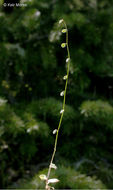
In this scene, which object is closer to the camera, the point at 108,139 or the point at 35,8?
the point at 35,8

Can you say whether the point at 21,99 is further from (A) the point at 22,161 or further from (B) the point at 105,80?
(B) the point at 105,80

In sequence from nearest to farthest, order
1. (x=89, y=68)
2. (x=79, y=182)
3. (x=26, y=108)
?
1. (x=79, y=182)
2. (x=26, y=108)
3. (x=89, y=68)

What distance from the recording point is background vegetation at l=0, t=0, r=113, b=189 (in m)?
Answer: 1.28

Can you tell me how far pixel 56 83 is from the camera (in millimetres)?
1401

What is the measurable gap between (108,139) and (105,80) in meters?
0.32

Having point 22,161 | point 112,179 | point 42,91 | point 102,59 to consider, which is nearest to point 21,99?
point 42,91

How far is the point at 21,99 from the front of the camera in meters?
1.40

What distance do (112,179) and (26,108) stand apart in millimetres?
535

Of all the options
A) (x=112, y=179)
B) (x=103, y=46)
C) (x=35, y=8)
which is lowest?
(x=112, y=179)

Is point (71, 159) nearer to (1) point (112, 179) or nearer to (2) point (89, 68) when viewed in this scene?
(1) point (112, 179)

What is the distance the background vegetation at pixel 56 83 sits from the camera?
1.28 meters

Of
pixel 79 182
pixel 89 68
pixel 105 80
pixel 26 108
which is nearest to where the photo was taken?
pixel 79 182

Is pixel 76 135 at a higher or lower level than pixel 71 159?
higher

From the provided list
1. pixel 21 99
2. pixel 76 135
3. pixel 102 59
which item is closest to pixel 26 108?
pixel 21 99
